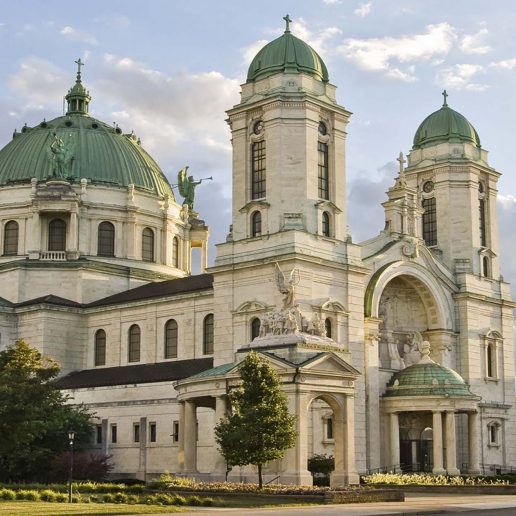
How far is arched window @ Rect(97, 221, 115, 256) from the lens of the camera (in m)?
90.2

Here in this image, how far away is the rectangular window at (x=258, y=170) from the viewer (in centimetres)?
7106

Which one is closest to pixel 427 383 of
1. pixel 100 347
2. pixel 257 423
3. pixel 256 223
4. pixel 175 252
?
pixel 256 223

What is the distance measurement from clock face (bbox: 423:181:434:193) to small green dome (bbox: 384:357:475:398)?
1911 cm

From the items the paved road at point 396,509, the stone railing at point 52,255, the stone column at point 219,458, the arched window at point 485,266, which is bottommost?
the paved road at point 396,509

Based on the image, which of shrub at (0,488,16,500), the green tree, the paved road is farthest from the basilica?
shrub at (0,488,16,500)

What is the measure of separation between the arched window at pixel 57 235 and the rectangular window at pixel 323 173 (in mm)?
27413

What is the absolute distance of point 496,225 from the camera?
3455 inches

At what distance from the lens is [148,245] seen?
93062mm

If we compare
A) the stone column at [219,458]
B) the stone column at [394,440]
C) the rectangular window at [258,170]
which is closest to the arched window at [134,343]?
the rectangular window at [258,170]

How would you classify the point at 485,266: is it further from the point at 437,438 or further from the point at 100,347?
the point at 100,347

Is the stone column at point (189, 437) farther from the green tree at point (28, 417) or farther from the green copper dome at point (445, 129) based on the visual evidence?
the green copper dome at point (445, 129)

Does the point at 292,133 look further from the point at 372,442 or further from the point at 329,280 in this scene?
the point at 372,442

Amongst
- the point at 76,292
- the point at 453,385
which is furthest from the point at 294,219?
the point at 76,292

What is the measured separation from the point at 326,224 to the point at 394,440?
14923 mm
